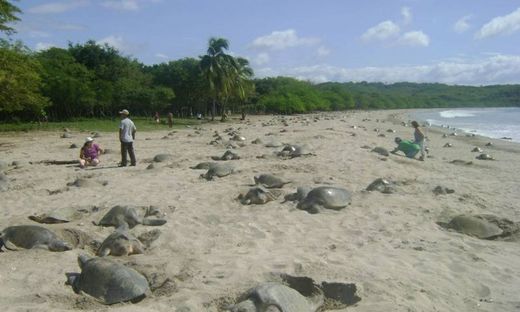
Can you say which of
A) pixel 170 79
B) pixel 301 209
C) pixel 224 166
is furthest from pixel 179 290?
pixel 170 79

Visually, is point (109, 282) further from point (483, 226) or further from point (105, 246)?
point (483, 226)

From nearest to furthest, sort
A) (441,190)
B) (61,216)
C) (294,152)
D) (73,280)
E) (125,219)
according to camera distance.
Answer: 1. (73,280)
2. (125,219)
3. (61,216)
4. (441,190)
5. (294,152)

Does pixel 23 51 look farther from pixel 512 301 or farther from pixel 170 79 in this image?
pixel 170 79

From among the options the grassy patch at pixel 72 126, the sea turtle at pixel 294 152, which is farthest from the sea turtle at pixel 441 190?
the grassy patch at pixel 72 126

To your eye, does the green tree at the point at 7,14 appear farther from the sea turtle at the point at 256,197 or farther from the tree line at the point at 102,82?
the sea turtle at the point at 256,197

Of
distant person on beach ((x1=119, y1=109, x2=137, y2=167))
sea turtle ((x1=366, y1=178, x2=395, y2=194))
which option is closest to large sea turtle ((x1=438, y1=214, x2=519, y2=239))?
sea turtle ((x1=366, y1=178, x2=395, y2=194))

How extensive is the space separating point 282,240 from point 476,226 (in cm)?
289

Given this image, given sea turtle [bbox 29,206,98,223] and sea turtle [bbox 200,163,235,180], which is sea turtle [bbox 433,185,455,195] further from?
sea turtle [bbox 29,206,98,223]

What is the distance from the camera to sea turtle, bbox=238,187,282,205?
29.2ft

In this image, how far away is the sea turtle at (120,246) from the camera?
19.9ft

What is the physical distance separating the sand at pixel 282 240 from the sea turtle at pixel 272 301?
487 mm

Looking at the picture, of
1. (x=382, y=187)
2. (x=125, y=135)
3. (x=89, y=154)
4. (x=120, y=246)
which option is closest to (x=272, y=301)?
(x=120, y=246)

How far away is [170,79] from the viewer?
6288 centimetres

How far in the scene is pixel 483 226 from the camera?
24.0ft
